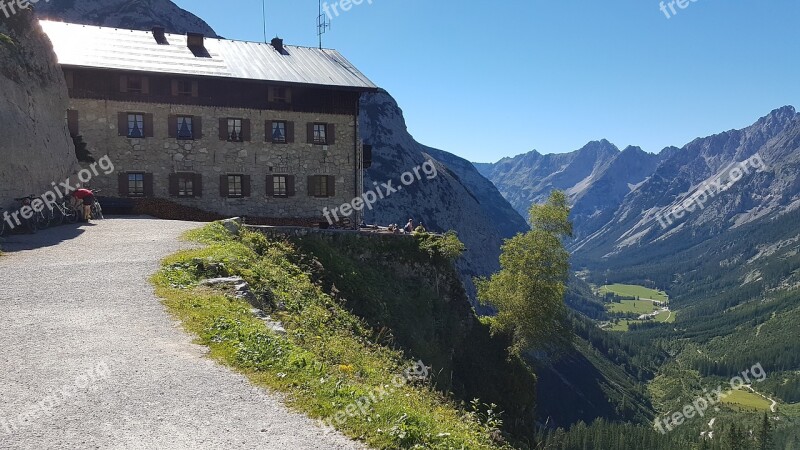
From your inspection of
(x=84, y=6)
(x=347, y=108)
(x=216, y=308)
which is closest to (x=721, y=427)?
(x=347, y=108)

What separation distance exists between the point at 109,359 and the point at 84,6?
21510 centimetres

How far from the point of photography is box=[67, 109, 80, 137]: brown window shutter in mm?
38125

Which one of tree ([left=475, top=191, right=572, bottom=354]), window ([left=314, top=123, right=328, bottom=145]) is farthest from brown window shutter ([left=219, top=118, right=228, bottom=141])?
tree ([left=475, top=191, right=572, bottom=354])

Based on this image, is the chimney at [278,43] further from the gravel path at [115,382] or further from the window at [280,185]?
the gravel path at [115,382]

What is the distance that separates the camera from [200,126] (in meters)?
40.6

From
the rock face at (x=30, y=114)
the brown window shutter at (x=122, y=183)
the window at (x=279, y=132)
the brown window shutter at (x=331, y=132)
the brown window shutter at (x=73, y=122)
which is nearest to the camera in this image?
the rock face at (x=30, y=114)

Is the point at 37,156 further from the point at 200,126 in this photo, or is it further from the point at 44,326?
the point at 44,326

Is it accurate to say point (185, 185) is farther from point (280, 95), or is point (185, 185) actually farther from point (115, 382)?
point (115, 382)

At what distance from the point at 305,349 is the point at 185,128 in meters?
32.6

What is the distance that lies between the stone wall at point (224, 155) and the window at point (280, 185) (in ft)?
1.36

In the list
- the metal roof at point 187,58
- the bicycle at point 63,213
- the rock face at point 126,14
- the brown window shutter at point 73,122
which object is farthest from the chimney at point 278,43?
the rock face at point 126,14

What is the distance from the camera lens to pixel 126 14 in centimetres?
18262

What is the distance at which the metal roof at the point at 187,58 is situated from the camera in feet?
130

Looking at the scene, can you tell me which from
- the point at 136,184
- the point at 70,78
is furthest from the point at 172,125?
the point at 70,78
